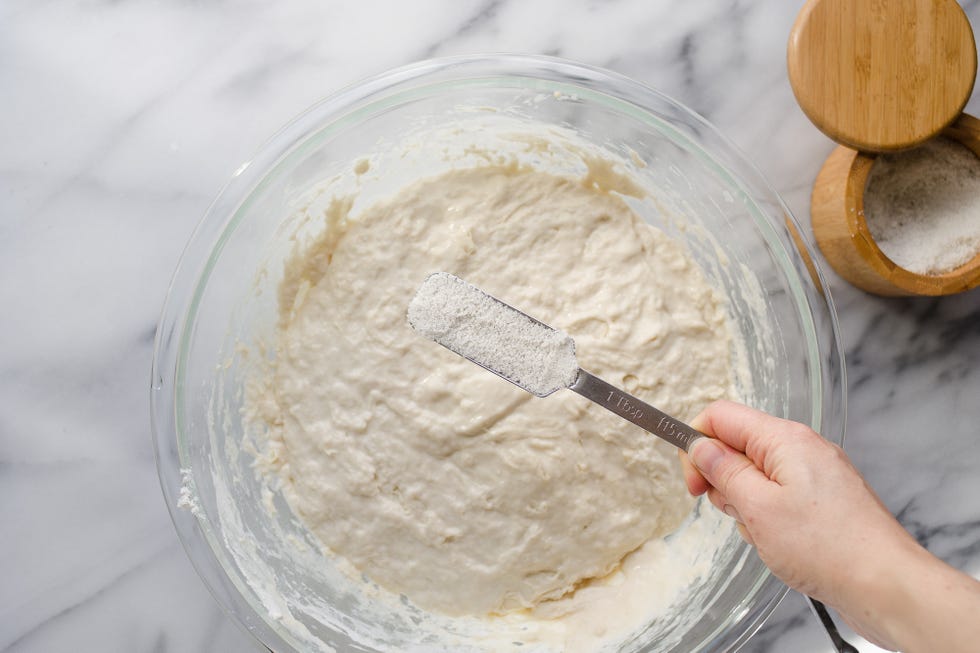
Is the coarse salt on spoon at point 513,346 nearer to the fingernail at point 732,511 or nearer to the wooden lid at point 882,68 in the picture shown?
the fingernail at point 732,511

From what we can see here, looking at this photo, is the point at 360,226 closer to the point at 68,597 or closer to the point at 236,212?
the point at 236,212

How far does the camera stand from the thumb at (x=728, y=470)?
112 centimetres

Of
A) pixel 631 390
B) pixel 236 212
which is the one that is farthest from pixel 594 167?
pixel 236 212

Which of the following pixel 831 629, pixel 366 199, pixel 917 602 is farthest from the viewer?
pixel 366 199

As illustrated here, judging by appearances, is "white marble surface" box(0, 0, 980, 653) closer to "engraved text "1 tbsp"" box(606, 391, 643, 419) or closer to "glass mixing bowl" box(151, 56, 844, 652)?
"glass mixing bowl" box(151, 56, 844, 652)

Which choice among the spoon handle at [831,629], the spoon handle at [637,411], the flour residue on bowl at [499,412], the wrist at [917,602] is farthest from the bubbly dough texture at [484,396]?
the wrist at [917,602]

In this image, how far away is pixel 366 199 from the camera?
1607mm

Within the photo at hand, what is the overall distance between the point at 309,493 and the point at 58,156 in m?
0.94

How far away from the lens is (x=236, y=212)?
141 cm

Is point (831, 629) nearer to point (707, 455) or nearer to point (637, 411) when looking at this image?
point (707, 455)

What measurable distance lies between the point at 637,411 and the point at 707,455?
134 mm

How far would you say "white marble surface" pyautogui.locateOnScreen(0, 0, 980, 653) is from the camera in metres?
1.61

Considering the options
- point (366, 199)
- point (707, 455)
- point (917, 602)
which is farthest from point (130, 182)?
point (917, 602)

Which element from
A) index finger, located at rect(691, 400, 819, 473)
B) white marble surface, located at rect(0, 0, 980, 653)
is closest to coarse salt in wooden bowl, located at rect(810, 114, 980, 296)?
white marble surface, located at rect(0, 0, 980, 653)
